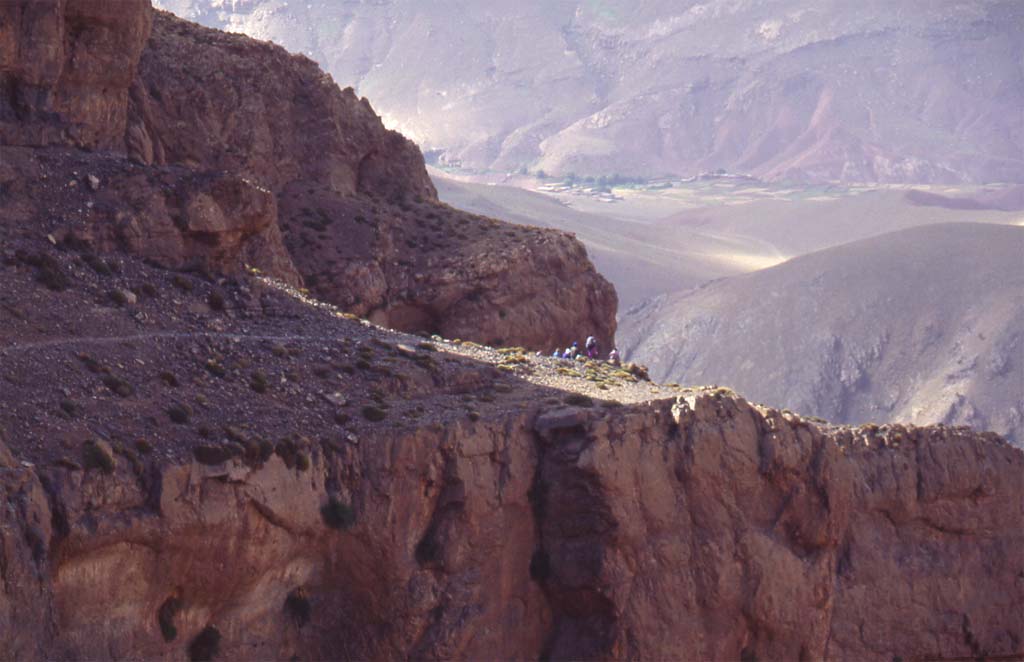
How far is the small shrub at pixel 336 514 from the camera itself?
1346 inches

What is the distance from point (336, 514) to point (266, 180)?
894 inches

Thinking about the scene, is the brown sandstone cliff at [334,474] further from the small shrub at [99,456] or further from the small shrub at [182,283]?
the small shrub at [182,283]

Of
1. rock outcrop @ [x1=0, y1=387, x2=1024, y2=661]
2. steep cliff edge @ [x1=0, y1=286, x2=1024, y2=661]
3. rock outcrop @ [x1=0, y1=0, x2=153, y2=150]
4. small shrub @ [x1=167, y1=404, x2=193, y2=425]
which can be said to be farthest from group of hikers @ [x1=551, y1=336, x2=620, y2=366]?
small shrub @ [x1=167, y1=404, x2=193, y2=425]

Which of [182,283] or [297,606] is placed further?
[182,283]

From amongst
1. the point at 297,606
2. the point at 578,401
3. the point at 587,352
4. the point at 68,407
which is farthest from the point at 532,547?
the point at 587,352

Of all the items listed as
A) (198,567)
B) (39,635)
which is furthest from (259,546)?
(39,635)

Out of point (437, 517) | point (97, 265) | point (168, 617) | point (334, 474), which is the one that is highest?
point (97, 265)

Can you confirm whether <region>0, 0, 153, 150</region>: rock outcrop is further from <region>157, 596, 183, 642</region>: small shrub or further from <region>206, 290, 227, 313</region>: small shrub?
<region>157, 596, 183, 642</region>: small shrub

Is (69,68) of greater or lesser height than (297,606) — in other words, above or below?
above

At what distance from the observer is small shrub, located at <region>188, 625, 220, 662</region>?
31.8 meters

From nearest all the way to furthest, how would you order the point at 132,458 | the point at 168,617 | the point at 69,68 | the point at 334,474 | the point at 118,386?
the point at 132,458 < the point at 168,617 < the point at 118,386 < the point at 334,474 < the point at 69,68

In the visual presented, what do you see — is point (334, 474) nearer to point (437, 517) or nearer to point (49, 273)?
point (437, 517)

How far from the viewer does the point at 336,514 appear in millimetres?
34281

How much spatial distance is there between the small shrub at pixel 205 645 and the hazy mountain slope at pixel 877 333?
109263 millimetres
